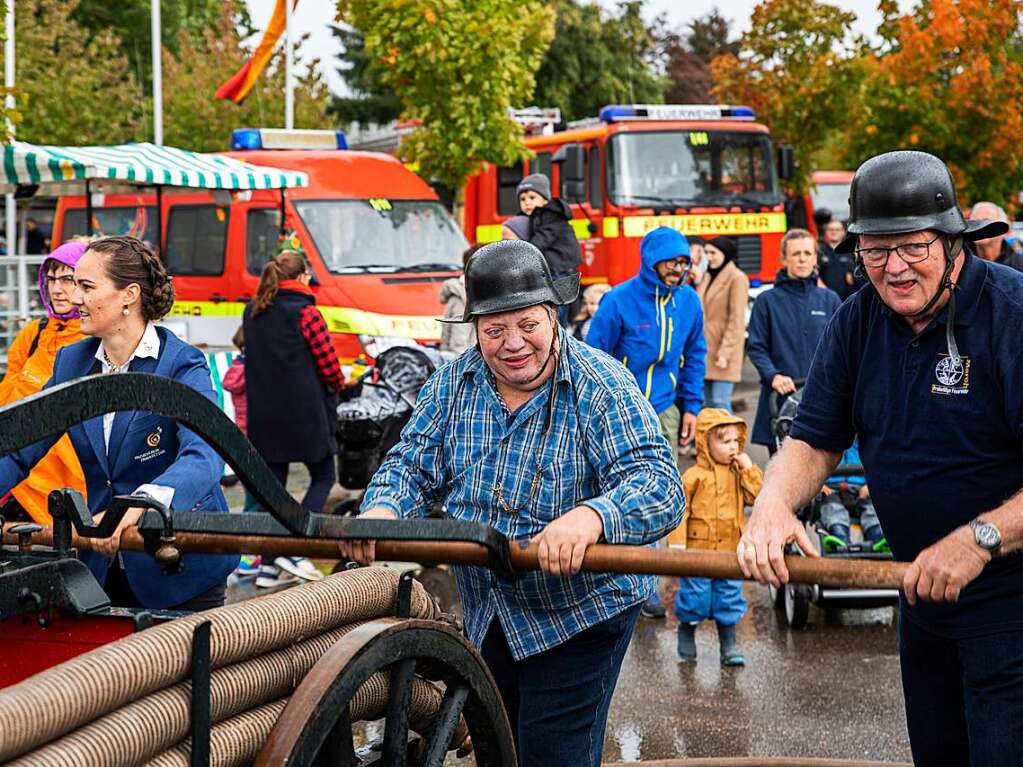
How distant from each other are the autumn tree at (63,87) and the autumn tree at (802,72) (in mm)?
11343

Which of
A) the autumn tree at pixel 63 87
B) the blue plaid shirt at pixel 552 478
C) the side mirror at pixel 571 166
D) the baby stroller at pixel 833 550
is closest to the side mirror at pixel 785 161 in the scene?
the side mirror at pixel 571 166

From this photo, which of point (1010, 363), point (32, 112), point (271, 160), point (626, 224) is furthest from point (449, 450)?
point (32, 112)

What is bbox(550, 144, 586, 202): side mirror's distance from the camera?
17.6 meters

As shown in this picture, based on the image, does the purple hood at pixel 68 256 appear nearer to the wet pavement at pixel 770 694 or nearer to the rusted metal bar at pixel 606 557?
the wet pavement at pixel 770 694

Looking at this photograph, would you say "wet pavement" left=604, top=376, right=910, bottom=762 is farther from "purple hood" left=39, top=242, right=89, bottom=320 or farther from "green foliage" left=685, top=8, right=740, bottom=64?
"green foliage" left=685, top=8, right=740, bottom=64

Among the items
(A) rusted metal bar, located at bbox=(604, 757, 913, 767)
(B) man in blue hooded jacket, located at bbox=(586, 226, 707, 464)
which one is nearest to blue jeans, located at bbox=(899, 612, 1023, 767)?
(A) rusted metal bar, located at bbox=(604, 757, 913, 767)

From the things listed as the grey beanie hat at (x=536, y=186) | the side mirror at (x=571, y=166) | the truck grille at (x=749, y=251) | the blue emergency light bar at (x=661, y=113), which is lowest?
the truck grille at (x=749, y=251)

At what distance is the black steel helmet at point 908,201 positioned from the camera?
323 cm

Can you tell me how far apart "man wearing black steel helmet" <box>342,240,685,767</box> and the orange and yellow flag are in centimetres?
1834

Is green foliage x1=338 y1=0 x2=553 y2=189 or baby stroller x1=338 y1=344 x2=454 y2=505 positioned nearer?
baby stroller x1=338 y1=344 x2=454 y2=505

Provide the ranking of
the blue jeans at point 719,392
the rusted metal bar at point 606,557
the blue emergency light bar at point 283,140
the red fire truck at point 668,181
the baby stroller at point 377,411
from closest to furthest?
the rusted metal bar at point 606,557
the baby stroller at point 377,411
the blue jeans at point 719,392
the blue emergency light bar at point 283,140
the red fire truck at point 668,181

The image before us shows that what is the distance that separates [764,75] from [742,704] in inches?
773

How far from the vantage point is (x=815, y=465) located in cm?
362

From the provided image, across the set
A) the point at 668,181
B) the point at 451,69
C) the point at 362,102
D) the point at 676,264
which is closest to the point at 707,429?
the point at 676,264
